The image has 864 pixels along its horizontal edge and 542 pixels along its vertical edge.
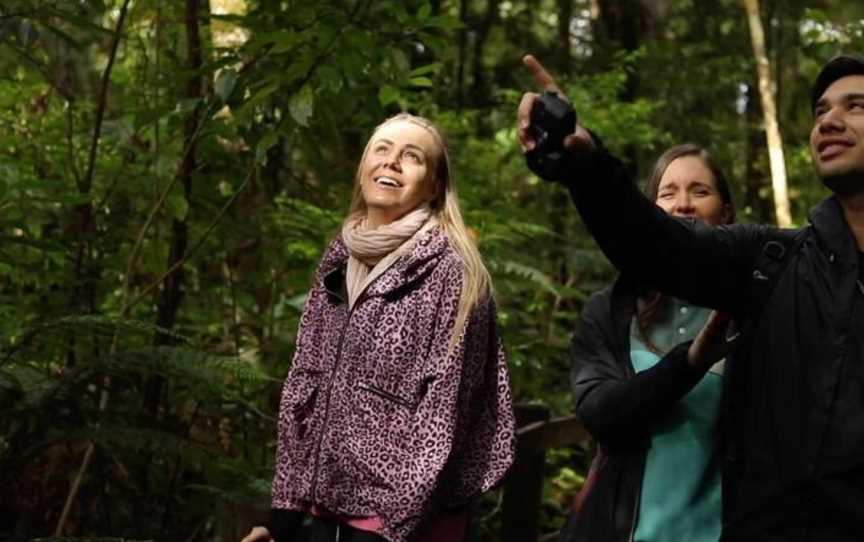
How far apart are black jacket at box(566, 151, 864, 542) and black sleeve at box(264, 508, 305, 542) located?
4.52 feet

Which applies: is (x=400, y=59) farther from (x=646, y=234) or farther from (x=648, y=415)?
(x=646, y=234)

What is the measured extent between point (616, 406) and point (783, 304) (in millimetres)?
696

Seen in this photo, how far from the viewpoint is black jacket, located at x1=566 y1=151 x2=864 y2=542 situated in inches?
94.3

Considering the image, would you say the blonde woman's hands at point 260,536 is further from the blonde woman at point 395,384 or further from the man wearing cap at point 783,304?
the man wearing cap at point 783,304

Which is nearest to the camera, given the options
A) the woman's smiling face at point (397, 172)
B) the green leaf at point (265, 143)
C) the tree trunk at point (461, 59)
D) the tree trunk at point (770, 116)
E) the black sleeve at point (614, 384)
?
the black sleeve at point (614, 384)

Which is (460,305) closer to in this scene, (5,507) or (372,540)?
(372,540)

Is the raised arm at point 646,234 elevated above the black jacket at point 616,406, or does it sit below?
above

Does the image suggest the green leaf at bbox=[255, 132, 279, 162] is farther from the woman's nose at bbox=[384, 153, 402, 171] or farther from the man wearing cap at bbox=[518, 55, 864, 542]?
the man wearing cap at bbox=[518, 55, 864, 542]

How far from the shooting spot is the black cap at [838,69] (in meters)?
2.74

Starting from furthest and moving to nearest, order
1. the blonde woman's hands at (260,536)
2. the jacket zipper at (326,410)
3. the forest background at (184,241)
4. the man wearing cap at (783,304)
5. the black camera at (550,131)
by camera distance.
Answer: the forest background at (184,241), the blonde woman's hands at (260,536), the jacket zipper at (326,410), the man wearing cap at (783,304), the black camera at (550,131)

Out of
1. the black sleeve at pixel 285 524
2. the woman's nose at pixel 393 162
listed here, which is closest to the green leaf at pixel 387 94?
the woman's nose at pixel 393 162

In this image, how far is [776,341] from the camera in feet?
8.35

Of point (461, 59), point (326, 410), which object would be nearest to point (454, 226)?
point (326, 410)

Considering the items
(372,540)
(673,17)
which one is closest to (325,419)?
(372,540)
